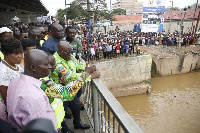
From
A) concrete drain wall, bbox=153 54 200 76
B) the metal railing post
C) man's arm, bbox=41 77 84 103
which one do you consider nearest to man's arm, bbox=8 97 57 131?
man's arm, bbox=41 77 84 103

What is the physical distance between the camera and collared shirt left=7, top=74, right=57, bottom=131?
44.6 inches

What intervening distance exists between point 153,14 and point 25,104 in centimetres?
1661

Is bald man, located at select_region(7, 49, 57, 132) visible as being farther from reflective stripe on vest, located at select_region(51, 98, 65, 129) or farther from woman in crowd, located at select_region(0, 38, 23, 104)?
woman in crowd, located at select_region(0, 38, 23, 104)

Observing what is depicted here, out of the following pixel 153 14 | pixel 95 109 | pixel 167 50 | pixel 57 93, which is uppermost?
pixel 153 14

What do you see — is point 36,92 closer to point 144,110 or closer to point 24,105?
point 24,105

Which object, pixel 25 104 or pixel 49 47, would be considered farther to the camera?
pixel 49 47

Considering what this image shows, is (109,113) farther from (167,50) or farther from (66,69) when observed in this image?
(167,50)

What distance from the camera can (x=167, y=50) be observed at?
19.9m

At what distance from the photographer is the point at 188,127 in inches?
503

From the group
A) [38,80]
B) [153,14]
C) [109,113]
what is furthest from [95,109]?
[153,14]

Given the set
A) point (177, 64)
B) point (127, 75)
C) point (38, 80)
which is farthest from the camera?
point (177, 64)

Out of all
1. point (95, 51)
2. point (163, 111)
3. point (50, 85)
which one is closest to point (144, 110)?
point (163, 111)

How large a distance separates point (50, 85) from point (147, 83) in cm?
1614

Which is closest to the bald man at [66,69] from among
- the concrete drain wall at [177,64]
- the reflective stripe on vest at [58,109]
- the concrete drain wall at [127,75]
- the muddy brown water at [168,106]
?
the reflective stripe on vest at [58,109]
